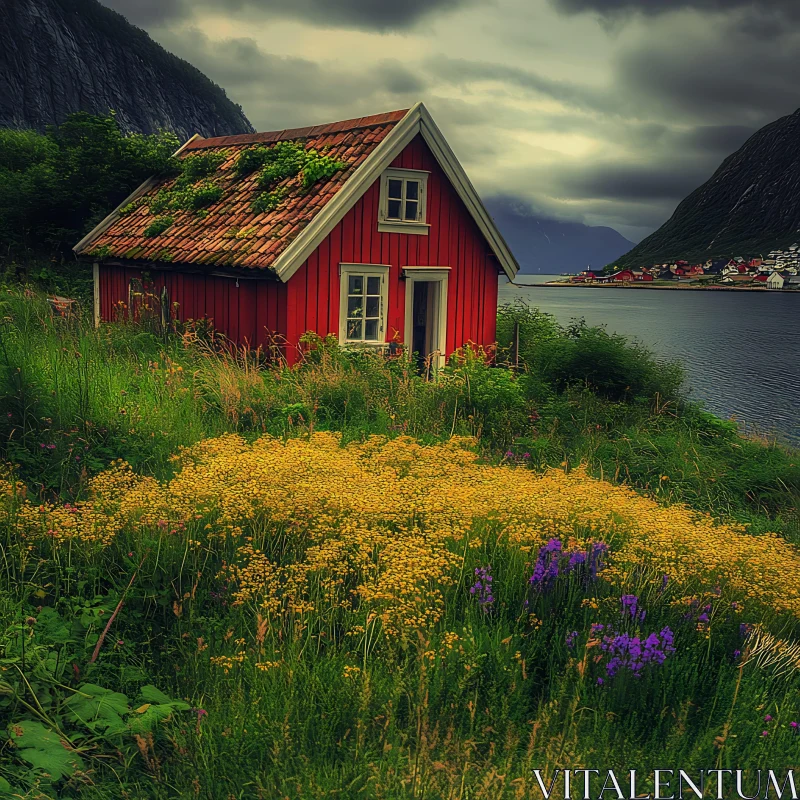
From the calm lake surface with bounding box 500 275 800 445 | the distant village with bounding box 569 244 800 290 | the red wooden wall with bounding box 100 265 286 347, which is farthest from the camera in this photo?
the distant village with bounding box 569 244 800 290

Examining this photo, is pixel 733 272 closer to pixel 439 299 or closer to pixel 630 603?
pixel 439 299

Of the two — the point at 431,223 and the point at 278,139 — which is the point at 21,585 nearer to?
the point at 431,223

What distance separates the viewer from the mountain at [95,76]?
284 ft

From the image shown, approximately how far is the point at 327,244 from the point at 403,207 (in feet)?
6.77

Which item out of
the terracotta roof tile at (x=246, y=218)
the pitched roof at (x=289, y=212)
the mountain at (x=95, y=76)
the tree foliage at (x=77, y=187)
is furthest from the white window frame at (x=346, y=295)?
the mountain at (x=95, y=76)

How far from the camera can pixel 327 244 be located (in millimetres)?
14523

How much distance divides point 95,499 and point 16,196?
60.0 ft

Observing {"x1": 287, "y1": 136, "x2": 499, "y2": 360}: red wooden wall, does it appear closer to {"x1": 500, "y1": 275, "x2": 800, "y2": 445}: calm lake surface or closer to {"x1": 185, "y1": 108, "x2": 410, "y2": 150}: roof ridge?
{"x1": 185, "y1": 108, "x2": 410, "y2": 150}: roof ridge

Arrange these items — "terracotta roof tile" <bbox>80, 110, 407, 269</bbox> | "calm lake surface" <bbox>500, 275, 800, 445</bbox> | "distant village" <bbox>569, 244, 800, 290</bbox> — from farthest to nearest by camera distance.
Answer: "distant village" <bbox>569, 244, 800, 290</bbox>, "calm lake surface" <bbox>500, 275, 800, 445</bbox>, "terracotta roof tile" <bbox>80, 110, 407, 269</bbox>

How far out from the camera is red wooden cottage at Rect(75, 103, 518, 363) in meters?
14.2

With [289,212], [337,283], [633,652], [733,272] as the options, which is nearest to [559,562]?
[633,652]

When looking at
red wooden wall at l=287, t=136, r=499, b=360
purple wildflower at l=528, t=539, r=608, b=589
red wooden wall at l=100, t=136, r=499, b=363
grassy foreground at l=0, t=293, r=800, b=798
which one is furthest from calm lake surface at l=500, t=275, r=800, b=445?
purple wildflower at l=528, t=539, r=608, b=589

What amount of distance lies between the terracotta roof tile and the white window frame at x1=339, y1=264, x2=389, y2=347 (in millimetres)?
1466

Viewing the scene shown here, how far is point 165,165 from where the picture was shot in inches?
774
